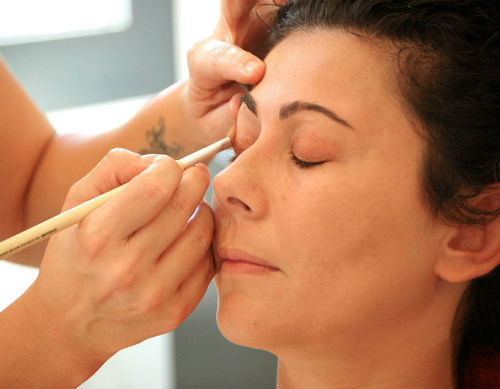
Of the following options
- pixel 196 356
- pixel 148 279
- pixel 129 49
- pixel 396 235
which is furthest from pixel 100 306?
pixel 129 49

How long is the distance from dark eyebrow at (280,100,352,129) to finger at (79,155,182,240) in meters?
0.21

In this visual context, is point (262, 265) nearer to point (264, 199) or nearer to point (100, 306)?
point (264, 199)

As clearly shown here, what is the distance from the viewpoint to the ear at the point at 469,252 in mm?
1031

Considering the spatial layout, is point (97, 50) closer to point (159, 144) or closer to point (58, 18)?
point (58, 18)

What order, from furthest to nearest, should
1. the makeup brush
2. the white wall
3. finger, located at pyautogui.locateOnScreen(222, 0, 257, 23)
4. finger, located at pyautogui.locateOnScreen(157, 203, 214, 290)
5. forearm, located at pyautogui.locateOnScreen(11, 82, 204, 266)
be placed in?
the white wall → forearm, located at pyautogui.locateOnScreen(11, 82, 204, 266) → finger, located at pyautogui.locateOnScreen(222, 0, 257, 23) → finger, located at pyautogui.locateOnScreen(157, 203, 214, 290) → the makeup brush

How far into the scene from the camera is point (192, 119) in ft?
4.56

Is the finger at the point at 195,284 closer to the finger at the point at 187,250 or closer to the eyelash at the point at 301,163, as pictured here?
the finger at the point at 187,250

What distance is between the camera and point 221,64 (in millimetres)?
1161

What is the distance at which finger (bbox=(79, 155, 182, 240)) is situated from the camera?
91 cm

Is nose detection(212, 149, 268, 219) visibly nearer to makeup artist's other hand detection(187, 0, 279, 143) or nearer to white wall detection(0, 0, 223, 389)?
makeup artist's other hand detection(187, 0, 279, 143)

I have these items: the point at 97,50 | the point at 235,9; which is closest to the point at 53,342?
the point at 235,9

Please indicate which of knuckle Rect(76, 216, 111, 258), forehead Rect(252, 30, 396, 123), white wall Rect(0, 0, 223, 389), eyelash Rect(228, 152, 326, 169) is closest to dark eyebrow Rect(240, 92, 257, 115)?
forehead Rect(252, 30, 396, 123)

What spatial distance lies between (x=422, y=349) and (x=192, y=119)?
67cm

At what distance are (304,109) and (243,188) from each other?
0.51 feet
